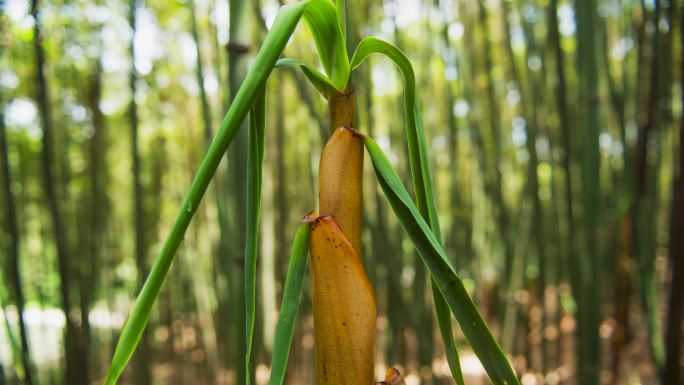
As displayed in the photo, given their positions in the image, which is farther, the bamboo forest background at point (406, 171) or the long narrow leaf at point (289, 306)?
the bamboo forest background at point (406, 171)

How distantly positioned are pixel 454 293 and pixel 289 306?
0.08 meters

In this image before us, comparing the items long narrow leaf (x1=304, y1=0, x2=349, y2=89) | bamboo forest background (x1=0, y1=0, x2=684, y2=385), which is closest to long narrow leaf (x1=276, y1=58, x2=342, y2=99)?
long narrow leaf (x1=304, y1=0, x2=349, y2=89)

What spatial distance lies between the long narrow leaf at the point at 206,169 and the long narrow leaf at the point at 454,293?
81 millimetres

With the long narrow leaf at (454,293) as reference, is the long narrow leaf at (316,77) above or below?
above

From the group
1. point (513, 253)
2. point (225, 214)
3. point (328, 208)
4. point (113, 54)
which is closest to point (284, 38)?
point (328, 208)

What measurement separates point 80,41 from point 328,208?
5.60ft

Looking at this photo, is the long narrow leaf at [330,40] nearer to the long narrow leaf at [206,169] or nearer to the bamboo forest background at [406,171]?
the long narrow leaf at [206,169]

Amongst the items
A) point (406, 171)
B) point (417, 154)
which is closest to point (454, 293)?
point (417, 154)

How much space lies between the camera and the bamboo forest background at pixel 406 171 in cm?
81

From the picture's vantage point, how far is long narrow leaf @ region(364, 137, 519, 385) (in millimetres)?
268

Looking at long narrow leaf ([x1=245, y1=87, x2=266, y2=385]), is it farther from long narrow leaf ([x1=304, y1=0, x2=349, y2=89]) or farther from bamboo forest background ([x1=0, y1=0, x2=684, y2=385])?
bamboo forest background ([x1=0, y1=0, x2=684, y2=385])

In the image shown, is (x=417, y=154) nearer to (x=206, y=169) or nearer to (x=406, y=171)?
(x=206, y=169)

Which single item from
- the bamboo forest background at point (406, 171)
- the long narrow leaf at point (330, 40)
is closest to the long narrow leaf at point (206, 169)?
the long narrow leaf at point (330, 40)

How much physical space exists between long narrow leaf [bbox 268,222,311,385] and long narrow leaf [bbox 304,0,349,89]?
75mm
